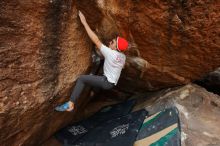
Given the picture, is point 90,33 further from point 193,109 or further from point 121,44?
point 193,109

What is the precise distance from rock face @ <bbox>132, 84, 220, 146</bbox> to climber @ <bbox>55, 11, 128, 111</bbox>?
1.44 metres

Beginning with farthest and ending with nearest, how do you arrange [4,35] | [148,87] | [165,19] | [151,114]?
[148,87], [151,114], [165,19], [4,35]

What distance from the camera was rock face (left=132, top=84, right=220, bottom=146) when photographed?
21.9ft

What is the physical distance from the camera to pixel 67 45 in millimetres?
6445

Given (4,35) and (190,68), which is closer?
(4,35)

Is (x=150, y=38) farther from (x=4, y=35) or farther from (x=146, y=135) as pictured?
(x=4, y=35)

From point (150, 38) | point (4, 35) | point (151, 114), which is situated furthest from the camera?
point (151, 114)

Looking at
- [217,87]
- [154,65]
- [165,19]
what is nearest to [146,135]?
[154,65]

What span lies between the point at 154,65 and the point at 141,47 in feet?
1.96

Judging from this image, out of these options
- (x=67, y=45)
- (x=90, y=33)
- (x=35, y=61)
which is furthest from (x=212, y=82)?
(x=35, y=61)

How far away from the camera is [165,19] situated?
595cm

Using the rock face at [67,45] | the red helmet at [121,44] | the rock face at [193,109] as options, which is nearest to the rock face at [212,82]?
the rock face at [193,109]

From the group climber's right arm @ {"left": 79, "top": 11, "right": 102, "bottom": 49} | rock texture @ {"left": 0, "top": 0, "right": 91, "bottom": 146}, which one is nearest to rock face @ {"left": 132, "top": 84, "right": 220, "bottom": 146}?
rock texture @ {"left": 0, "top": 0, "right": 91, "bottom": 146}

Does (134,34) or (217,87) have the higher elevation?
(134,34)
